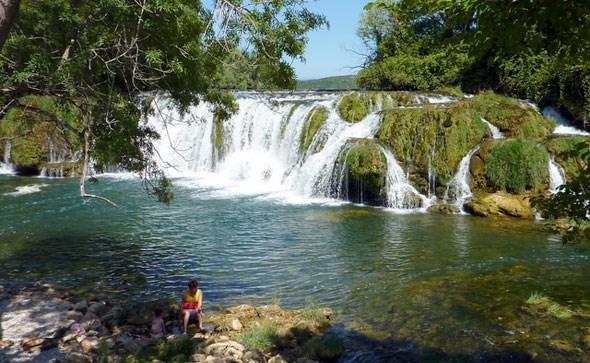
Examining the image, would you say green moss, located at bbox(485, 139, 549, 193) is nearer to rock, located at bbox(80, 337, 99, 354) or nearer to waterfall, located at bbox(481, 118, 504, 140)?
waterfall, located at bbox(481, 118, 504, 140)

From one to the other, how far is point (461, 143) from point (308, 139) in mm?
7082

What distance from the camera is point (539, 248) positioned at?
551 inches

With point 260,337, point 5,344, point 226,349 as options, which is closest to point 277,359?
point 260,337

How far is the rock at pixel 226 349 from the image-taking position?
308 inches

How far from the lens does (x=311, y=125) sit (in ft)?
80.2

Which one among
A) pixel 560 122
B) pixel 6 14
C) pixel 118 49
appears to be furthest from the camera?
pixel 560 122

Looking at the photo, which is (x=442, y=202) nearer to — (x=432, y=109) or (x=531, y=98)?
(x=432, y=109)

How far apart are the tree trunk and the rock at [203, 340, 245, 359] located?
597 centimetres

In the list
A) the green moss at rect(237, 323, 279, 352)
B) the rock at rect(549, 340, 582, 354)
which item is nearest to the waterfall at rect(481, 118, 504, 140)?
the rock at rect(549, 340, 582, 354)

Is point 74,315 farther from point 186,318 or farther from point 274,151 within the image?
point 274,151

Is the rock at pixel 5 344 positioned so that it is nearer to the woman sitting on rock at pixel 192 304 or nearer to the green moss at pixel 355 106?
the woman sitting on rock at pixel 192 304

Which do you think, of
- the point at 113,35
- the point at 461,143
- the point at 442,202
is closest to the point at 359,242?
the point at 442,202

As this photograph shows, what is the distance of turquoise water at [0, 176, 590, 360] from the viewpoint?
364 inches

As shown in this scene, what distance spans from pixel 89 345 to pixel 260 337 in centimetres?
269
